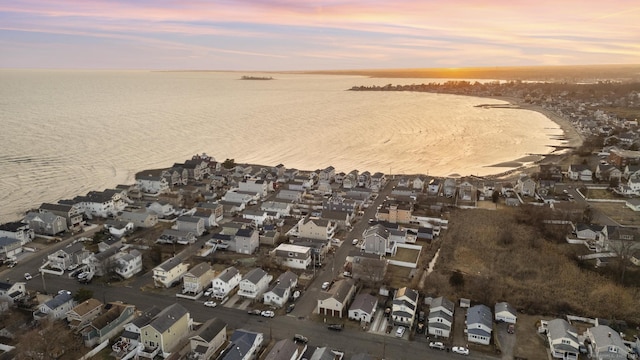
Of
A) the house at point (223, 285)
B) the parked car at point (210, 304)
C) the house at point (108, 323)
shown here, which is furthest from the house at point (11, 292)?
the house at point (223, 285)

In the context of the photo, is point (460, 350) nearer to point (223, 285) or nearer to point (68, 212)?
point (223, 285)

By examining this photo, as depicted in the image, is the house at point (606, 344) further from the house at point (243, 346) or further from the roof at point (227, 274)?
the roof at point (227, 274)

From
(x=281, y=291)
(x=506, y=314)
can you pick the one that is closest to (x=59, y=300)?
(x=281, y=291)

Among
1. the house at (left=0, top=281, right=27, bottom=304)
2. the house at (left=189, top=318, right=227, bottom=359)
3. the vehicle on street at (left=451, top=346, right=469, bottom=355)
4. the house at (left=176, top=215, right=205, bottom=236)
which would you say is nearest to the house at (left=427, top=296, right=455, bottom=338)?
the vehicle on street at (left=451, top=346, right=469, bottom=355)

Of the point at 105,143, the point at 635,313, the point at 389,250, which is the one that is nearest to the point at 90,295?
the point at 389,250

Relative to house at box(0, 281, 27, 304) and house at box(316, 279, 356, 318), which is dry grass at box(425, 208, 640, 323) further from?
house at box(0, 281, 27, 304)
